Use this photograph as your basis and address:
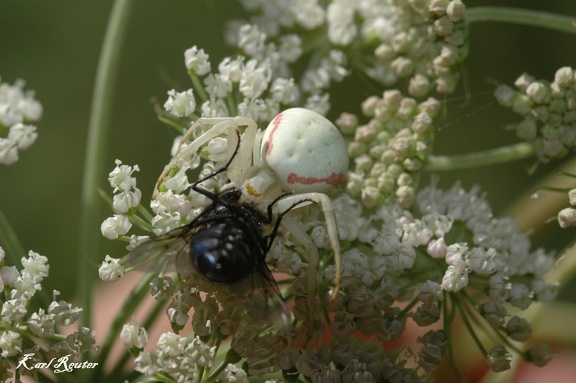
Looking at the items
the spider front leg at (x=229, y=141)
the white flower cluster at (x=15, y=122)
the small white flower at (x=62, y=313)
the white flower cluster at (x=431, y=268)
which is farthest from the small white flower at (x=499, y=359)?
the white flower cluster at (x=15, y=122)

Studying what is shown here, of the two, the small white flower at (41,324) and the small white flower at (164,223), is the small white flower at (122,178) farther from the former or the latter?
the small white flower at (41,324)

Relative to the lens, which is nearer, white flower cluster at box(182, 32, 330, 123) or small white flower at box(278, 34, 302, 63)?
white flower cluster at box(182, 32, 330, 123)

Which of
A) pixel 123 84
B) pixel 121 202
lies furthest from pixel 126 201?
pixel 123 84

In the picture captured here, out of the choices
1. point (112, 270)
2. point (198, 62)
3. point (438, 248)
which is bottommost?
point (438, 248)

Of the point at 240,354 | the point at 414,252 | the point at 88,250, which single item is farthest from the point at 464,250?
the point at 88,250

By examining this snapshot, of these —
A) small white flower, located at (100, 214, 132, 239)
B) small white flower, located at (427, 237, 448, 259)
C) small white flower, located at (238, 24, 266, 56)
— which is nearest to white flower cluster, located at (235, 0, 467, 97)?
small white flower, located at (238, 24, 266, 56)

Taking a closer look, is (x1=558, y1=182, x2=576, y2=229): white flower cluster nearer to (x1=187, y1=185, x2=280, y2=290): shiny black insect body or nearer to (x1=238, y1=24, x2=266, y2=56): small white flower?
(x1=187, y1=185, x2=280, y2=290): shiny black insect body

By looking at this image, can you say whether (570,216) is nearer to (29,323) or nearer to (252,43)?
(252,43)
